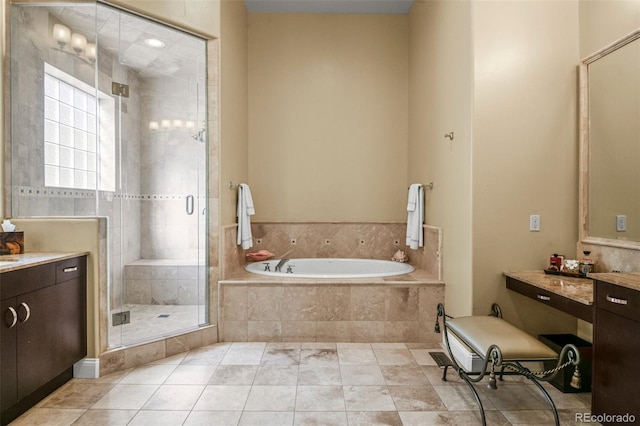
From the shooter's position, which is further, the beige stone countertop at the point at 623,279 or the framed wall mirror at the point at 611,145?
the framed wall mirror at the point at 611,145

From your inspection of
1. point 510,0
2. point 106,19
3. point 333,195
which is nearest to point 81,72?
point 106,19

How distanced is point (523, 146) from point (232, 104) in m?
2.51

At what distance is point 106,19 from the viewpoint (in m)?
2.75

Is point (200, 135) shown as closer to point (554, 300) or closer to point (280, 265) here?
point (280, 265)

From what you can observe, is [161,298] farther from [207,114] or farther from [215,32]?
[215,32]

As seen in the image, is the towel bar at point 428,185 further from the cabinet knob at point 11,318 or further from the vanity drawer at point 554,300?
the cabinet knob at point 11,318

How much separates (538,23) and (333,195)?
2446mm

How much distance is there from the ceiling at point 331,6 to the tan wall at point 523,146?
1741 millimetres

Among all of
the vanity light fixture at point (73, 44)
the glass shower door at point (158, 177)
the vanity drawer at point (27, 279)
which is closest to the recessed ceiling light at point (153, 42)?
the glass shower door at point (158, 177)

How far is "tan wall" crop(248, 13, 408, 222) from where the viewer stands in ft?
14.0

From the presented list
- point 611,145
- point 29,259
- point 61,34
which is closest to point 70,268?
point 29,259

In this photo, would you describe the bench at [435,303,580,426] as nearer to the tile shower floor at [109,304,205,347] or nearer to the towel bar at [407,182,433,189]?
the towel bar at [407,182,433,189]

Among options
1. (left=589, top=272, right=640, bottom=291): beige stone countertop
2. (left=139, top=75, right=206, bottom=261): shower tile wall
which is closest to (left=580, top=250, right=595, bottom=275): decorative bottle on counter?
(left=589, top=272, right=640, bottom=291): beige stone countertop

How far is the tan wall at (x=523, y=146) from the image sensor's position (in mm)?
2584
